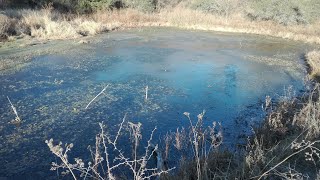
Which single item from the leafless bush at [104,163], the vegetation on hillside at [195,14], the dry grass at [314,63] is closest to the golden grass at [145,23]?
the vegetation on hillside at [195,14]

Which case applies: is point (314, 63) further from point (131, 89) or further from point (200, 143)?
point (200, 143)

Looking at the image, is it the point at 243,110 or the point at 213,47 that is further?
the point at 213,47

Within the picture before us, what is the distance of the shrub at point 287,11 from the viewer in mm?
20484

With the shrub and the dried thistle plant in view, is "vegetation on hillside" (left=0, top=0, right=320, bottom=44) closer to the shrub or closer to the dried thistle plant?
the shrub

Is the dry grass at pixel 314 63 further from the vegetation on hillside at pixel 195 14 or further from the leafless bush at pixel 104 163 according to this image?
the leafless bush at pixel 104 163

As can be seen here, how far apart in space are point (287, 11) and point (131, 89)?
15.5m

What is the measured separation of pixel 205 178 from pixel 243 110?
3767 millimetres

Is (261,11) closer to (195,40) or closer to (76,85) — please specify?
(195,40)

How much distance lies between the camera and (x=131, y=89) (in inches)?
334

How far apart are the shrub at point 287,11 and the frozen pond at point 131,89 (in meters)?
6.41

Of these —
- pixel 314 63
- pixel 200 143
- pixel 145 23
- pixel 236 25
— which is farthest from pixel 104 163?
pixel 236 25

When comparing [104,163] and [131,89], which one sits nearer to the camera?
[104,163]

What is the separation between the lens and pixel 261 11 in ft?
69.7

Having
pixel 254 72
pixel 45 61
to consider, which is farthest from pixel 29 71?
pixel 254 72
